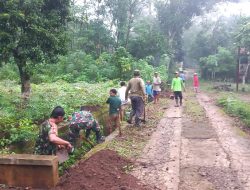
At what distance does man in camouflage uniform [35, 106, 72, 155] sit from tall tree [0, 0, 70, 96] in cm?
460

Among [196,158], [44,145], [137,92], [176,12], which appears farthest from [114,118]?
[176,12]

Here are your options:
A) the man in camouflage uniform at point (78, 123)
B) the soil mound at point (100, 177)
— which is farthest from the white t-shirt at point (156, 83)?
the soil mound at point (100, 177)

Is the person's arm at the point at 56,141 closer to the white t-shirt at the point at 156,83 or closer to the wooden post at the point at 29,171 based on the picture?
the wooden post at the point at 29,171

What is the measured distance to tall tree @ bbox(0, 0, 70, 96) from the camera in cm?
987

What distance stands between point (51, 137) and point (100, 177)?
1146 millimetres

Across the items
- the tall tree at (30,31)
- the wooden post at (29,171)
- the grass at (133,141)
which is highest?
the tall tree at (30,31)

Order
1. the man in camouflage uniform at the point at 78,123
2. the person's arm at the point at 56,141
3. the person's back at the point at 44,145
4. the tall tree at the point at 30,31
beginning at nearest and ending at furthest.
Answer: the person's arm at the point at 56,141
the person's back at the point at 44,145
the man in camouflage uniform at the point at 78,123
the tall tree at the point at 30,31

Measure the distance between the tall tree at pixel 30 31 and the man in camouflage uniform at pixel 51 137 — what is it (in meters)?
4.60

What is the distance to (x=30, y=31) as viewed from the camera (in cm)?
1037

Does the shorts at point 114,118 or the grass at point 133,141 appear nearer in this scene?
the grass at point 133,141

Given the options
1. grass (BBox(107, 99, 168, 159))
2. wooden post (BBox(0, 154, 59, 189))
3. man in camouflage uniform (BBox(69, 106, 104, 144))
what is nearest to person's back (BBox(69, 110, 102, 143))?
man in camouflage uniform (BBox(69, 106, 104, 144))

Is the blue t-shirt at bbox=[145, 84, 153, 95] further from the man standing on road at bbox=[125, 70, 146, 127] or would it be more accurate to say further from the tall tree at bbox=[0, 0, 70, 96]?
the tall tree at bbox=[0, 0, 70, 96]

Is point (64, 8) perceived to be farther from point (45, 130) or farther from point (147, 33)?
point (147, 33)

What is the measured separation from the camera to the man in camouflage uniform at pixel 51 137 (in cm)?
582
